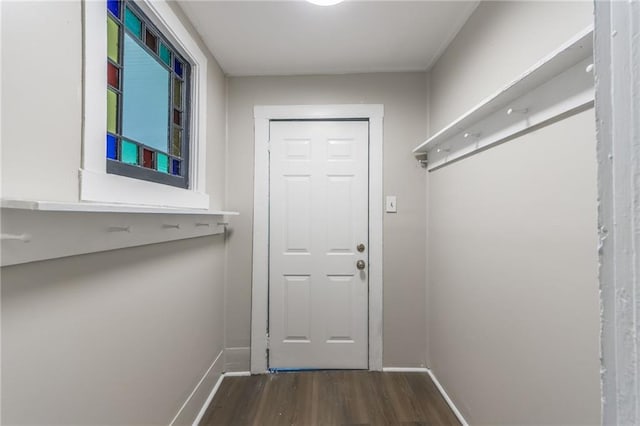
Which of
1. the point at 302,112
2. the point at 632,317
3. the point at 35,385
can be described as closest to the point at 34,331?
the point at 35,385

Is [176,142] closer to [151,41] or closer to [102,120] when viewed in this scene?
[151,41]

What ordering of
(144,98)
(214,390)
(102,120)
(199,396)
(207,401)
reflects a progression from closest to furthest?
(102,120)
(144,98)
(199,396)
(207,401)
(214,390)

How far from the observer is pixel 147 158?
1.34m

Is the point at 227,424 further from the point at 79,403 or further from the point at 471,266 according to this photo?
the point at 471,266

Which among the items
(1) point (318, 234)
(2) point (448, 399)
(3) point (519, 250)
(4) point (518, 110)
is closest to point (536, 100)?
(4) point (518, 110)

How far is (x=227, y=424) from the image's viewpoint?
5.38 feet

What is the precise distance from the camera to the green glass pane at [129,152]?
3.79 ft

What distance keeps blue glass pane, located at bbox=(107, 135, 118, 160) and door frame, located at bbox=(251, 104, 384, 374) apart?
1.13m

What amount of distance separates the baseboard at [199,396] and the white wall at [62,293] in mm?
218

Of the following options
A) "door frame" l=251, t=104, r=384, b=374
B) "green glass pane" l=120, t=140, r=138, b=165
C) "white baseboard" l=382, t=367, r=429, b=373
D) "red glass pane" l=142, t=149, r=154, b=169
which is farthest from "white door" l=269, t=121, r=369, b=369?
"green glass pane" l=120, t=140, r=138, b=165

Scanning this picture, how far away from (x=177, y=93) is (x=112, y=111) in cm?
63

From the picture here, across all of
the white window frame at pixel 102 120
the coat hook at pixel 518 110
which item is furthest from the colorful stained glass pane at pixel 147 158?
the coat hook at pixel 518 110

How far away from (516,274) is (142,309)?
156cm

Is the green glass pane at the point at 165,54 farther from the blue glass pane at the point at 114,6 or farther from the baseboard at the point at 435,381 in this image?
the baseboard at the point at 435,381
